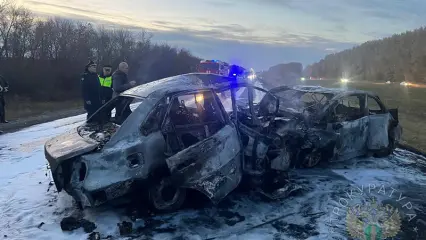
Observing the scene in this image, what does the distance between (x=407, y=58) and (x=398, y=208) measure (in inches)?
3800

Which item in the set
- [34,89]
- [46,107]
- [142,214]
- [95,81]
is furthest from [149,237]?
[34,89]

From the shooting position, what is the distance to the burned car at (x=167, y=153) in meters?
4.57

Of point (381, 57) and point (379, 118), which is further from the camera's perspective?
point (381, 57)

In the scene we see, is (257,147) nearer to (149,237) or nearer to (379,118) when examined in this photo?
(149,237)

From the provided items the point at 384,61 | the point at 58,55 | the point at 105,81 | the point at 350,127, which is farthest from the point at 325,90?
the point at 384,61

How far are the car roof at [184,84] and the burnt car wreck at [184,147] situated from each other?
1cm

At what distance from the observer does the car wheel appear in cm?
497

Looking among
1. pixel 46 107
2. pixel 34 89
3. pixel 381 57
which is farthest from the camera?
pixel 381 57

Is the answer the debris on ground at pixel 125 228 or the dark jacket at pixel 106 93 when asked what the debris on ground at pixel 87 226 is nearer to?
the debris on ground at pixel 125 228

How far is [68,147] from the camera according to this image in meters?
4.83

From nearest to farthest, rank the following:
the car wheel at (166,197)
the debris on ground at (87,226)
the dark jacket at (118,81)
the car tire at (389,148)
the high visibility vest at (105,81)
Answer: the debris on ground at (87,226)
the car wheel at (166,197)
the car tire at (389,148)
the dark jacket at (118,81)
the high visibility vest at (105,81)

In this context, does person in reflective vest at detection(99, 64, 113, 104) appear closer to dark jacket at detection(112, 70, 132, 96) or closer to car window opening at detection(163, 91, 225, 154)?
dark jacket at detection(112, 70, 132, 96)

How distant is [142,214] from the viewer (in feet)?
16.5

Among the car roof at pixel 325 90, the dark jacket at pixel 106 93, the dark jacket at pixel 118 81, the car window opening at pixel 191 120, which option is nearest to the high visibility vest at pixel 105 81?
the dark jacket at pixel 106 93
